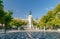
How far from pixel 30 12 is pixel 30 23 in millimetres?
10104

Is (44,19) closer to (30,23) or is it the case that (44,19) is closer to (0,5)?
(30,23)

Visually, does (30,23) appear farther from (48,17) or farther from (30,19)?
(48,17)

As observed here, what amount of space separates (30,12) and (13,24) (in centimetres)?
2989

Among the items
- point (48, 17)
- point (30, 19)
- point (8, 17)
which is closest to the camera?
point (8, 17)

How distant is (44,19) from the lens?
345 feet

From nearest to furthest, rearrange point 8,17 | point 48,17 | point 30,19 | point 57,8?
point 8,17 → point 57,8 → point 48,17 → point 30,19

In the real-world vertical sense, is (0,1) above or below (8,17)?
above

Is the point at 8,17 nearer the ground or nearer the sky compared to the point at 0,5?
nearer the ground

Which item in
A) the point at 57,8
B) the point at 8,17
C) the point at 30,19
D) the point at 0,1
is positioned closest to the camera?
the point at 0,1

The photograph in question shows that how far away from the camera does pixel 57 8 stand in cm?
8094

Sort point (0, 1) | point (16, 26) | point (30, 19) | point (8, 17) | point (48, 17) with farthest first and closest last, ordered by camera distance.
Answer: point (30, 19)
point (16, 26)
point (48, 17)
point (8, 17)
point (0, 1)

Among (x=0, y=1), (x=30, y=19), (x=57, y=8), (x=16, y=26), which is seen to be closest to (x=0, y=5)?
(x=0, y=1)

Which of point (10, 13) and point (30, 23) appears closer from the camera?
point (10, 13)

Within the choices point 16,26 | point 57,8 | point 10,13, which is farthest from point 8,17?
point 16,26
